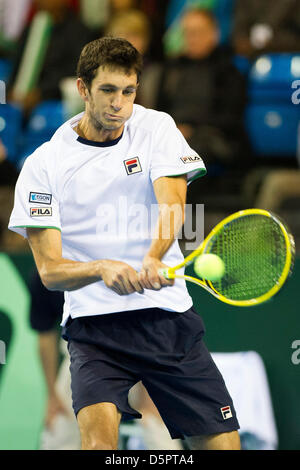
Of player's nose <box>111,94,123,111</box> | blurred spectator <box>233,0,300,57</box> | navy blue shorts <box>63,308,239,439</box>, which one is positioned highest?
blurred spectator <box>233,0,300,57</box>

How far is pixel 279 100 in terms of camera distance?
6285 mm

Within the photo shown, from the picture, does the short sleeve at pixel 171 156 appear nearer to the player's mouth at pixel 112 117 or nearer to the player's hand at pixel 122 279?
the player's mouth at pixel 112 117

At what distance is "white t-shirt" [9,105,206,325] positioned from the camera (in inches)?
122

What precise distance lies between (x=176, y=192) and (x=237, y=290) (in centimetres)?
45

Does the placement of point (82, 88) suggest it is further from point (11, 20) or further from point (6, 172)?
point (11, 20)

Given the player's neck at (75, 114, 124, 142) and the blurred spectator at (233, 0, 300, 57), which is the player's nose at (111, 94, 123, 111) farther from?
the blurred spectator at (233, 0, 300, 57)

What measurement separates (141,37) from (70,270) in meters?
3.29

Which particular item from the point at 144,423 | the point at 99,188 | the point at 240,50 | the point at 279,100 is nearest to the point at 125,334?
the point at 99,188

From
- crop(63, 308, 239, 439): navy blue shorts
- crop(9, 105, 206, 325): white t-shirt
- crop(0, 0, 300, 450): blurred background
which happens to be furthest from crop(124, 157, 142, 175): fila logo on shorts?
crop(0, 0, 300, 450): blurred background

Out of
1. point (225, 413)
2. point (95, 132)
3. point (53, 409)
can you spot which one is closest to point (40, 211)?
point (95, 132)

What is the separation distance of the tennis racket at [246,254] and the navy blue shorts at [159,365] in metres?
0.24

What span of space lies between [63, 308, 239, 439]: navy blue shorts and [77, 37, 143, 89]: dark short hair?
3.10ft

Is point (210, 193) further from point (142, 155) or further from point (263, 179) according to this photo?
point (142, 155)

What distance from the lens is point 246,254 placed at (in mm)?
3154
